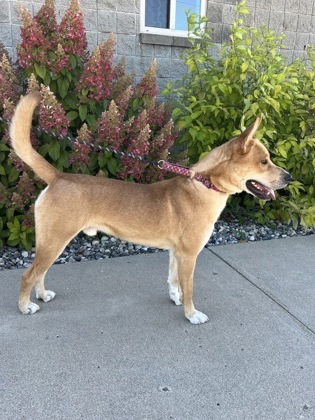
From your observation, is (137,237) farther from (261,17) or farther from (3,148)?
(261,17)

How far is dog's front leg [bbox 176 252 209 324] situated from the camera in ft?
10.2

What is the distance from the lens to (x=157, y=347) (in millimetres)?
2812

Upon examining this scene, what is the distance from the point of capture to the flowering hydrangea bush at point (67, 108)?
3926 mm

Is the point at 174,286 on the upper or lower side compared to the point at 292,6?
lower

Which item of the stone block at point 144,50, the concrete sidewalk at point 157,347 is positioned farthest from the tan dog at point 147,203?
the stone block at point 144,50

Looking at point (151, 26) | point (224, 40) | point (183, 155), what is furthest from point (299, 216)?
point (151, 26)

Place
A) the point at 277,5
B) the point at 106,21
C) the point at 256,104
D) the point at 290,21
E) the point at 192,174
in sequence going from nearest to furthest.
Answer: the point at 192,174 < the point at 256,104 < the point at 106,21 < the point at 277,5 < the point at 290,21

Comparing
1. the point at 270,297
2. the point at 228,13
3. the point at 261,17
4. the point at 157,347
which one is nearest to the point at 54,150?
the point at 157,347

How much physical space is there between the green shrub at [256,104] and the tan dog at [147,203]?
164 cm

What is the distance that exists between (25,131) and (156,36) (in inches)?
142

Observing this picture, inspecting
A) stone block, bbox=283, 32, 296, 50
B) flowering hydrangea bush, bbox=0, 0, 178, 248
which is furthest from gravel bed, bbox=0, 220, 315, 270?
stone block, bbox=283, 32, 296, 50

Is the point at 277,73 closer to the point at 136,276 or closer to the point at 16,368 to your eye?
the point at 136,276

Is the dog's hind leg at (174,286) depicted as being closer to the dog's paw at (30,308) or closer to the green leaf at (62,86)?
the dog's paw at (30,308)

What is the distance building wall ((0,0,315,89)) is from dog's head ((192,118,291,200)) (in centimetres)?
294
